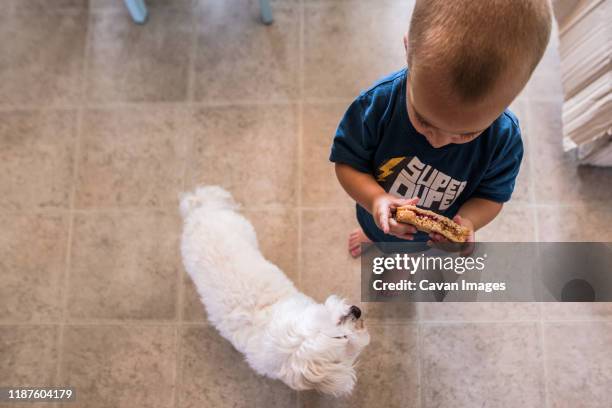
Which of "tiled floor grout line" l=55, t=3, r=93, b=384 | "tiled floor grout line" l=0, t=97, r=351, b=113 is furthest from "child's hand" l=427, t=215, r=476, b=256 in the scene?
"tiled floor grout line" l=55, t=3, r=93, b=384

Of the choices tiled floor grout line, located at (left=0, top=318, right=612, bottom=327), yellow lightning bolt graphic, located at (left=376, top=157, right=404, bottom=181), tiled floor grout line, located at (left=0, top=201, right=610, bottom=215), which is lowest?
tiled floor grout line, located at (left=0, top=318, right=612, bottom=327)

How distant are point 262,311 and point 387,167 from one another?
0.41m

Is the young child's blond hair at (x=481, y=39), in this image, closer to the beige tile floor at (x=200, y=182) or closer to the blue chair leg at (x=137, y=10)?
the beige tile floor at (x=200, y=182)

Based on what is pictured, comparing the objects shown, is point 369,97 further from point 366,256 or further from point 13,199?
point 13,199

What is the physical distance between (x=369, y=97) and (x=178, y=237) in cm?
75

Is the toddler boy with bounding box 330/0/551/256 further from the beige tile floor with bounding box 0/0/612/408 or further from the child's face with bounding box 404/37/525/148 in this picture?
the beige tile floor with bounding box 0/0/612/408

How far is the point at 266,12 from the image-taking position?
4.59 ft

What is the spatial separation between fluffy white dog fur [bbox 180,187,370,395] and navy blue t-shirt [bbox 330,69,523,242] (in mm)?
260

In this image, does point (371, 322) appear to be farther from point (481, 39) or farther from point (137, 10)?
point (137, 10)

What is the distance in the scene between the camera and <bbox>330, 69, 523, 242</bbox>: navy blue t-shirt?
767 mm

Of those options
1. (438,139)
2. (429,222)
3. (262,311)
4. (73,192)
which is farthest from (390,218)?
(73,192)

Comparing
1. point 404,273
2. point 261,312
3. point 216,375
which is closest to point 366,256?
point 404,273

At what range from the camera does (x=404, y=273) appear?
1248 mm

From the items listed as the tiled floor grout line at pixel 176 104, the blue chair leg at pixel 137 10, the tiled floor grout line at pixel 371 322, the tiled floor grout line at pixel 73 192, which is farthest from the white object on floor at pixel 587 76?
the tiled floor grout line at pixel 73 192
